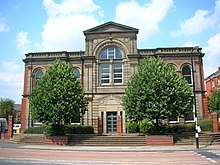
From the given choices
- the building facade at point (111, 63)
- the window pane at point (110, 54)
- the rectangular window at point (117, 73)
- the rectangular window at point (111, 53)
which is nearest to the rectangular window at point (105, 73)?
the building facade at point (111, 63)

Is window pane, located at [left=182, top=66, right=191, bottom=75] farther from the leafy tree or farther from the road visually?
the road

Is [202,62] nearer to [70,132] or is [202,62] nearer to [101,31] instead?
[101,31]

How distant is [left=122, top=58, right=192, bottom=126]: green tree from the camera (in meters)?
22.9

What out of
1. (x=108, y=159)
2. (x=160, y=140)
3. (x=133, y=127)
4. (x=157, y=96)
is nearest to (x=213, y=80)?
(x=133, y=127)

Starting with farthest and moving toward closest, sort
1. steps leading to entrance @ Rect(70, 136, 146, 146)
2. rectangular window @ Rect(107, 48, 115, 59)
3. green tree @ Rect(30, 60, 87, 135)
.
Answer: rectangular window @ Rect(107, 48, 115, 59)
green tree @ Rect(30, 60, 87, 135)
steps leading to entrance @ Rect(70, 136, 146, 146)

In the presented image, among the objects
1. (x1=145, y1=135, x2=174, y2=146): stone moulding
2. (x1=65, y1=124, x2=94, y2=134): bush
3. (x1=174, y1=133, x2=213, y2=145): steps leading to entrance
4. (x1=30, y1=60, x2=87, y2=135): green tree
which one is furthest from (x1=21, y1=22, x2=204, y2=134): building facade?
(x1=145, y1=135, x2=174, y2=146): stone moulding

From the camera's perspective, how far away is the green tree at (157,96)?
22.9 meters

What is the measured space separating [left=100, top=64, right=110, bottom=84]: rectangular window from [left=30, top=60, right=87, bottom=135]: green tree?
29.9ft

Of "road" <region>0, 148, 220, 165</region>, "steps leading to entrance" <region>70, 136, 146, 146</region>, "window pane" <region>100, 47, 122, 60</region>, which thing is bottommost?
"steps leading to entrance" <region>70, 136, 146, 146</region>

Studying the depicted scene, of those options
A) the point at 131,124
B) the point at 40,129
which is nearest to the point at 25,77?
the point at 40,129

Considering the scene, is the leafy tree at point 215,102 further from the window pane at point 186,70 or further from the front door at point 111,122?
the front door at point 111,122

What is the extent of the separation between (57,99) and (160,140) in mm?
11080

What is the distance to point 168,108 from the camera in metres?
23.1

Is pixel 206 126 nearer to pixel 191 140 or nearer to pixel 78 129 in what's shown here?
pixel 191 140
